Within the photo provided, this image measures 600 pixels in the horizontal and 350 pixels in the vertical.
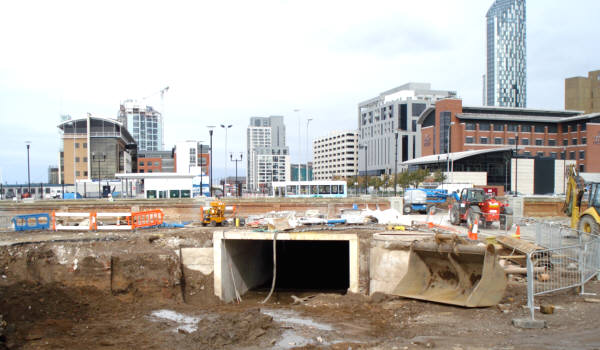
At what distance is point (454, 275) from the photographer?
46.1 feet

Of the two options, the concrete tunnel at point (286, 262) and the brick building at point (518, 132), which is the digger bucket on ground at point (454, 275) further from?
the brick building at point (518, 132)

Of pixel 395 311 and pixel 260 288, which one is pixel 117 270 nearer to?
pixel 260 288

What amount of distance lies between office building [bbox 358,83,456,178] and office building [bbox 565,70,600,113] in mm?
35292

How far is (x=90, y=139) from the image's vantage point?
87438 mm

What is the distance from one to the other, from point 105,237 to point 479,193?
1798 centimetres

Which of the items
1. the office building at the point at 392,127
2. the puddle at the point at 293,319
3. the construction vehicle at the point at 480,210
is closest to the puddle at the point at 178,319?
the puddle at the point at 293,319

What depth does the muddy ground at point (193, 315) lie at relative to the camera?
416 inches

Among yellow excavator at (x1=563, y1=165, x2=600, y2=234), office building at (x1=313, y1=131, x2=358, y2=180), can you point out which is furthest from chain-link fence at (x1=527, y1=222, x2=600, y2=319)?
office building at (x1=313, y1=131, x2=358, y2=180)

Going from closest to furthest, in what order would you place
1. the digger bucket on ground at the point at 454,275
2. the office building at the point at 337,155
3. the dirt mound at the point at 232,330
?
1. the dirt mound at the point at 232,330
2. the digger bucket on ground at the point at 454,275
3. the office building at the point at 337,155

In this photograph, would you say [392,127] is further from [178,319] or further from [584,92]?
[178,319]

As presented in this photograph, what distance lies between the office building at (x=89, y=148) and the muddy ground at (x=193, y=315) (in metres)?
71.9

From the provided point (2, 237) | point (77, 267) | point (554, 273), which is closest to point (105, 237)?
point (77, 267)

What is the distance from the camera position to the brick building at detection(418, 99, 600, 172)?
78.2 metres

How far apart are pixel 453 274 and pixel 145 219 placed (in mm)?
15288
